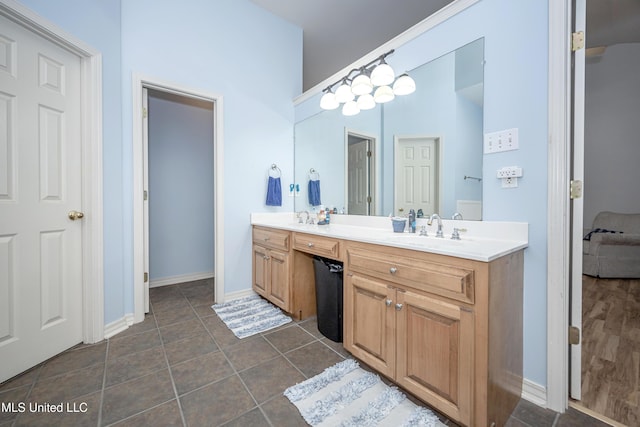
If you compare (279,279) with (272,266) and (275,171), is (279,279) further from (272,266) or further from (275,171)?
(275,171)

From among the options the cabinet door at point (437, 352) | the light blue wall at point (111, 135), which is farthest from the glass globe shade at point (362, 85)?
the light blue wall at point (111, 135)

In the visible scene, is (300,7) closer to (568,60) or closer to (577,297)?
(568,60)

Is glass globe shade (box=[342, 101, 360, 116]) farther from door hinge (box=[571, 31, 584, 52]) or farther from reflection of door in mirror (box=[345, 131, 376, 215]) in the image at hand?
door hinge (box=[571, 31, 584, 52])

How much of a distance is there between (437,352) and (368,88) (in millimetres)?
1811

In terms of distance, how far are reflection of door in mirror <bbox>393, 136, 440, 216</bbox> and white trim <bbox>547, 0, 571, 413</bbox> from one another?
0.63 m

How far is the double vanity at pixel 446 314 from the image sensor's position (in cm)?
102

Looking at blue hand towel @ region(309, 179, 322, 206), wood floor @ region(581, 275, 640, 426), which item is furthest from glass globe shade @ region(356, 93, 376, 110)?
wood floor @ region(581, 275, 640, 426)

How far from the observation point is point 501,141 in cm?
141

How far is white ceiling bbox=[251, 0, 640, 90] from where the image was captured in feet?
8.89

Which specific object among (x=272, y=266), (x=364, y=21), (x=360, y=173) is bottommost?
(x=272, y=266)

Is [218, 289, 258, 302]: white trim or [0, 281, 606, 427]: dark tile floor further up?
[218, 289, 258, 302]: white trim

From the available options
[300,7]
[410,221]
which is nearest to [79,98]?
[300,7]

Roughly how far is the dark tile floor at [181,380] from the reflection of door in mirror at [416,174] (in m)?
1.14

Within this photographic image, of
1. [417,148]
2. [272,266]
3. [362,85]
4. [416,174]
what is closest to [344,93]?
[362,85]
